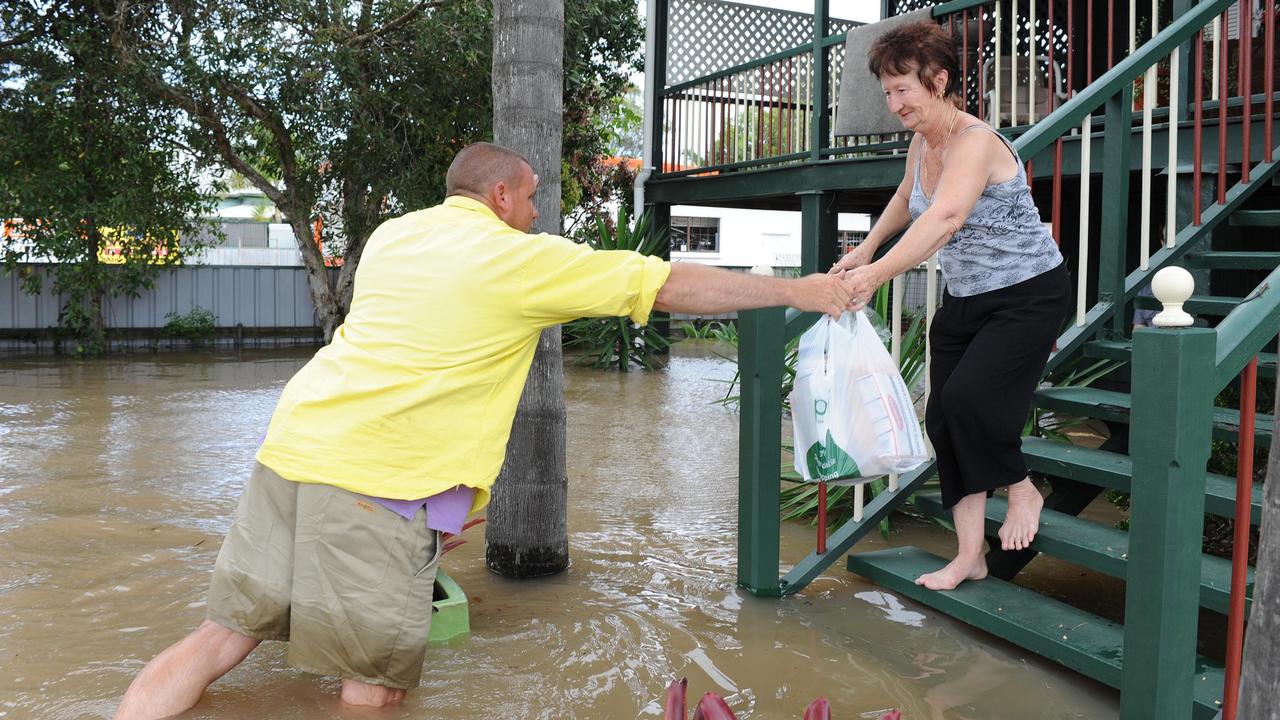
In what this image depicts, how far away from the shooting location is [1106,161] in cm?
391

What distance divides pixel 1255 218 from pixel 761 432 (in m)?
2.32

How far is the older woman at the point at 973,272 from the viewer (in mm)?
3074

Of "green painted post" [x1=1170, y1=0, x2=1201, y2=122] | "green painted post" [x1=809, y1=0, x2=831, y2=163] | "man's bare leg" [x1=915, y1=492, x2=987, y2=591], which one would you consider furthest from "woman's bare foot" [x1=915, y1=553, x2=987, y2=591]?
"green painted post" [x1=809, y1=0, x2=831, y2=163]

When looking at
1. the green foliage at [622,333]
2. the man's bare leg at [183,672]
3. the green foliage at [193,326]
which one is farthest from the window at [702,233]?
the man's bare leg at [183,672]

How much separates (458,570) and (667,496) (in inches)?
63.5

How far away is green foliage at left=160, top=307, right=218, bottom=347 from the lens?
13289 millimetres

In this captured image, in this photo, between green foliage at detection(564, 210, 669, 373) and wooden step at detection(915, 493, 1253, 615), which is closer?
wooden step at detection(915, 493, 1253, 615)

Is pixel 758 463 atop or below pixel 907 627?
atop

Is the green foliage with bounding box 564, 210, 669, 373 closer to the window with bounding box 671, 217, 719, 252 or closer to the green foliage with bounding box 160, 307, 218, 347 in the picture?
the green foliage with bounding box 160, 307, 218, 347

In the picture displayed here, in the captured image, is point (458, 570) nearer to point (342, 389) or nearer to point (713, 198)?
point (342, 389)

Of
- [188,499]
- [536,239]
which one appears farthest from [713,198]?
[536,239]

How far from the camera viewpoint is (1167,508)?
235cm

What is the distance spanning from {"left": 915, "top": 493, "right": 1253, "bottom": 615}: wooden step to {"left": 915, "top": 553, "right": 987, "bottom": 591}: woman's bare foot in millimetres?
158

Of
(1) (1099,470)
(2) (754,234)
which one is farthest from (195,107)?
(2) (754,234)
